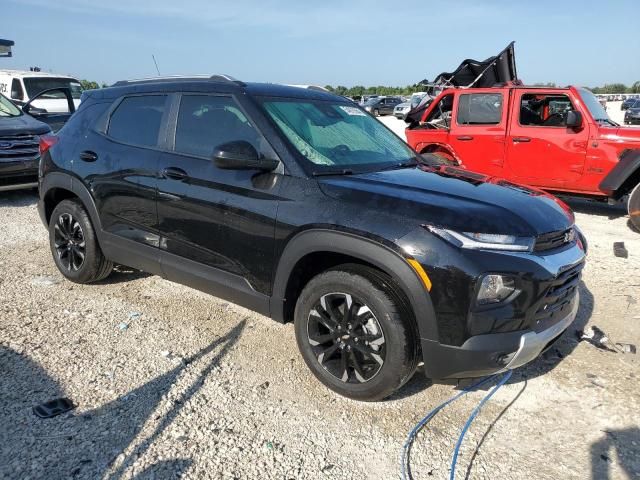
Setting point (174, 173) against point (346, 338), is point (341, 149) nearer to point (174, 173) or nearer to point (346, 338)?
point (174, 173)

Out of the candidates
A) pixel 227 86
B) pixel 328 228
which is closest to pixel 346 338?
pixel 328 228

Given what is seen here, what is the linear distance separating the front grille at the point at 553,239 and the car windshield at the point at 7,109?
8605 millimetres

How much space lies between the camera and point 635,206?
21.3ft

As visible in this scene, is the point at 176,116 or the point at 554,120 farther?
the point at 554,120

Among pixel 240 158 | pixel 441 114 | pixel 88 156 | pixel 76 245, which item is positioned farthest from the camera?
pixel 441 114

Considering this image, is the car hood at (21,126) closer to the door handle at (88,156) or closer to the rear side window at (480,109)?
the door handle at (88,156)

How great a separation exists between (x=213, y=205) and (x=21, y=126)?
6.27 metres

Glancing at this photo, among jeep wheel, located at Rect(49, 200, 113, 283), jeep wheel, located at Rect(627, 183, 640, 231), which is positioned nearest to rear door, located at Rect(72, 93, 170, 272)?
jeep wheel, located at Rect(49, 200, 113, 283)

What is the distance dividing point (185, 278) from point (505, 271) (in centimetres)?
219

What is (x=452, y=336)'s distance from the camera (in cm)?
252

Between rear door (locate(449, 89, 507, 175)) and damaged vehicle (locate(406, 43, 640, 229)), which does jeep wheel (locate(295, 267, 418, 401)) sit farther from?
rear door (locate(449, 89, 507, 175))

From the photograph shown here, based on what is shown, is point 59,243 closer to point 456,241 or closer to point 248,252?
point 248,252

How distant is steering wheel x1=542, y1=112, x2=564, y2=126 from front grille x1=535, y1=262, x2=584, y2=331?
5.21 metres

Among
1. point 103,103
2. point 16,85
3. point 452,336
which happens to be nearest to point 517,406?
point 452,336
